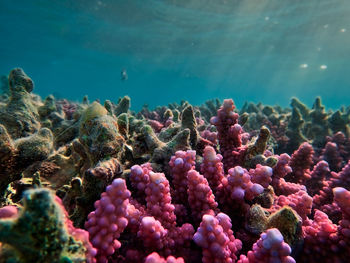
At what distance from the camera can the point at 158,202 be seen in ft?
5.38

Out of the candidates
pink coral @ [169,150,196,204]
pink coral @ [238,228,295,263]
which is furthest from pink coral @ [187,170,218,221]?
pink coral @ [238,228,295,263]

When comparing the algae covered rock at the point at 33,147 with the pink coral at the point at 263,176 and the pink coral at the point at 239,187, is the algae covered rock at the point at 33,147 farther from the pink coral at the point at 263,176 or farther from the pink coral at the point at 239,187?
the pink coral at the point at 263,176

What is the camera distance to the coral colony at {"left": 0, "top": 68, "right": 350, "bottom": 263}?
100cm

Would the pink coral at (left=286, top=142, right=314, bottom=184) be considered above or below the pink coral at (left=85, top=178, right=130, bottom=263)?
above

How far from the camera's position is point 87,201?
166 cm

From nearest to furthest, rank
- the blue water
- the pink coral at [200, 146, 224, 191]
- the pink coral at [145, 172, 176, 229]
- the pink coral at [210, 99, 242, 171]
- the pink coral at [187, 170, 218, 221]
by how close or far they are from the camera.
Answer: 1. the pink coral at [145, 172, 176, 229]
2. the pink coral at [187, 170, 218, 221]
3. the pink coral at [200, 146, 224, 191]
4. the pink coral at [210, 99, 242, 171]
5. the blue water

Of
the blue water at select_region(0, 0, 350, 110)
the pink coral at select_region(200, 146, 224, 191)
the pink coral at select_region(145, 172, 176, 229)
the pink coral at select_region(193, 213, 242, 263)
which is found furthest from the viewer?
the blue water at select_region(0, 0, 350, 110)

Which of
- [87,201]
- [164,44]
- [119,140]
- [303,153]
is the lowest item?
[87,201]

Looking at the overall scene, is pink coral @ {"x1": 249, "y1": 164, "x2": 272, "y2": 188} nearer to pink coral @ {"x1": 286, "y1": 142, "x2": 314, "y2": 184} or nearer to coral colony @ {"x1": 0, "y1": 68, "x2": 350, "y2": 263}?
coral colony @ {"x1": 0, "y1": 68, "x2": 350, "y2": 263}

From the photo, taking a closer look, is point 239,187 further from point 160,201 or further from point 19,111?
point 19,111

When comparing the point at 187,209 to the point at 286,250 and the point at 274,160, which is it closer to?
the point at 286,250

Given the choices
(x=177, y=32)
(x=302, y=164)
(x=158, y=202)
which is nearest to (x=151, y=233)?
(x=158, y=202)

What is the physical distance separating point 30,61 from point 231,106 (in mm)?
75154

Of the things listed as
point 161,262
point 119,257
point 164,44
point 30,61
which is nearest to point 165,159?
point 119,257
